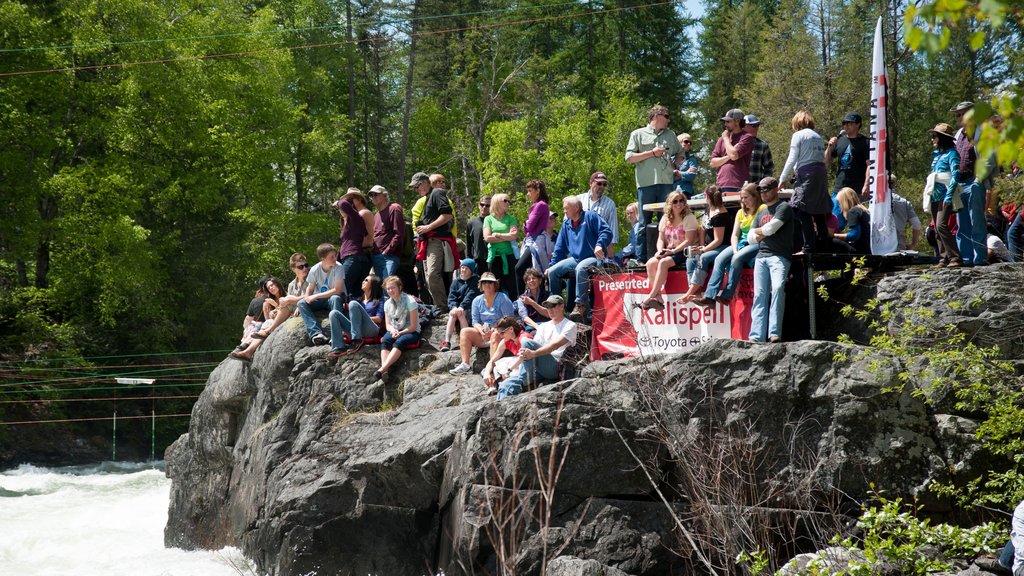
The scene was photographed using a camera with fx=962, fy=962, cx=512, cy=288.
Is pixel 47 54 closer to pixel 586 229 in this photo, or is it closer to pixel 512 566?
pixel 586 229

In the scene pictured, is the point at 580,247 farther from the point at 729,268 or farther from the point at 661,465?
the point at 661,465

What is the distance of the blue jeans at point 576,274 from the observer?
11.2 metres

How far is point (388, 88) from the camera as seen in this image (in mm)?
40500

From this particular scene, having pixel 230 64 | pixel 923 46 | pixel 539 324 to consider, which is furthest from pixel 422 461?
pixel 230 64

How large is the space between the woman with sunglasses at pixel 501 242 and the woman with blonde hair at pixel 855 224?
414cm

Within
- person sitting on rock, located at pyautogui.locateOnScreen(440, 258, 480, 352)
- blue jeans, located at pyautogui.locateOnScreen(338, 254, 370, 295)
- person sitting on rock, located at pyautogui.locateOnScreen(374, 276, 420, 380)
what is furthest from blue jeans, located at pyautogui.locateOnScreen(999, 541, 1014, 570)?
blue jeans, located at pyautogui.locateOnScreen(338, 254, 370, 295)

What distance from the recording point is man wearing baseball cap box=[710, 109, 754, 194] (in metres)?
11.1

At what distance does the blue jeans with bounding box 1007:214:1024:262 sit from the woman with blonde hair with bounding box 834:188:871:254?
74.9 inches

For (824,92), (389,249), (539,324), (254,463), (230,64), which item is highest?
(230,64)

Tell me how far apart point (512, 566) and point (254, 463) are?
934cm

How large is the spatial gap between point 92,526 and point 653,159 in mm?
13197

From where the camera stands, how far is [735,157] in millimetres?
11148

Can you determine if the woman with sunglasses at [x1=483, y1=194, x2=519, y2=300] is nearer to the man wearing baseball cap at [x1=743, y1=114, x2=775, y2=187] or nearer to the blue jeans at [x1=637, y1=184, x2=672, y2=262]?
the blue jeans at [x1=637, y1=184, x2=672, y2=262]

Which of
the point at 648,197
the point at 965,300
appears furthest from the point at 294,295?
Result: the point at 965,300
